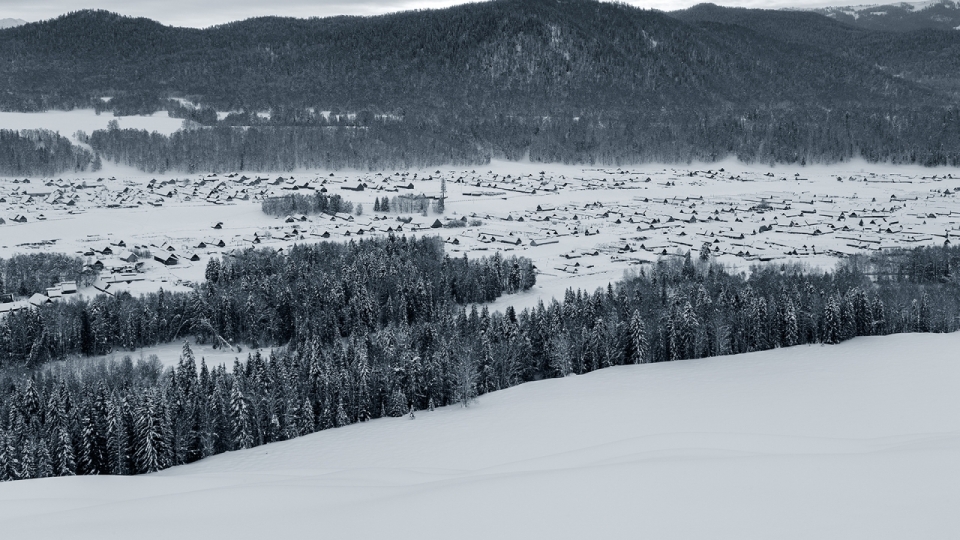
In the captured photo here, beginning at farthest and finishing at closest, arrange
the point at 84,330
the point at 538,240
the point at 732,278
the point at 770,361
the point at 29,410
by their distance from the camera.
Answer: the point at 538,240 → the point at 732,278 → the point at 84,330 → the point at 770,361 → the point at 29,410

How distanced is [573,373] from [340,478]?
73.8 ft

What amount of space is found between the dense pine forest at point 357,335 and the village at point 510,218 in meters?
6.65

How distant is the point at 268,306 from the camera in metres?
Result: 56.9

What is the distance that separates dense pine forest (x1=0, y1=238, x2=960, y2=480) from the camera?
35781 millimetres

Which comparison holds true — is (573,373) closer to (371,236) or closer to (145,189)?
(371,236)

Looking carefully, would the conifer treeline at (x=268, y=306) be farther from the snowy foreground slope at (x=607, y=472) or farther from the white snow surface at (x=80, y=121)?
the white snow surface at (x=80, y=121)

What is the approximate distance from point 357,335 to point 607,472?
113ft

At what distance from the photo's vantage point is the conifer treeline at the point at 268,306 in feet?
170

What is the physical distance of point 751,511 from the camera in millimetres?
17688

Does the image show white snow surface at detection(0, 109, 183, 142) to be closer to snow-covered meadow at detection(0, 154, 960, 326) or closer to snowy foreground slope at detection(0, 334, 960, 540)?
snow-covered meadow at detection(0, 154, 960, 326)

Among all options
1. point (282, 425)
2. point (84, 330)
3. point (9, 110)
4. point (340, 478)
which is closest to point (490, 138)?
point (9, 110)

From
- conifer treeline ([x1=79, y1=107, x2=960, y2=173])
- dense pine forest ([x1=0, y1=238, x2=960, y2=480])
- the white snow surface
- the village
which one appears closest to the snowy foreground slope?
dense pine forest ([x1=0, y1=238, x2=960, y2=480])

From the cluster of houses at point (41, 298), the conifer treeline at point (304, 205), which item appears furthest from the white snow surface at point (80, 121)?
the cluster of houses at point (41, 298)

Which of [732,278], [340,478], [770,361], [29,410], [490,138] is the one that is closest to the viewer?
[340,478]
